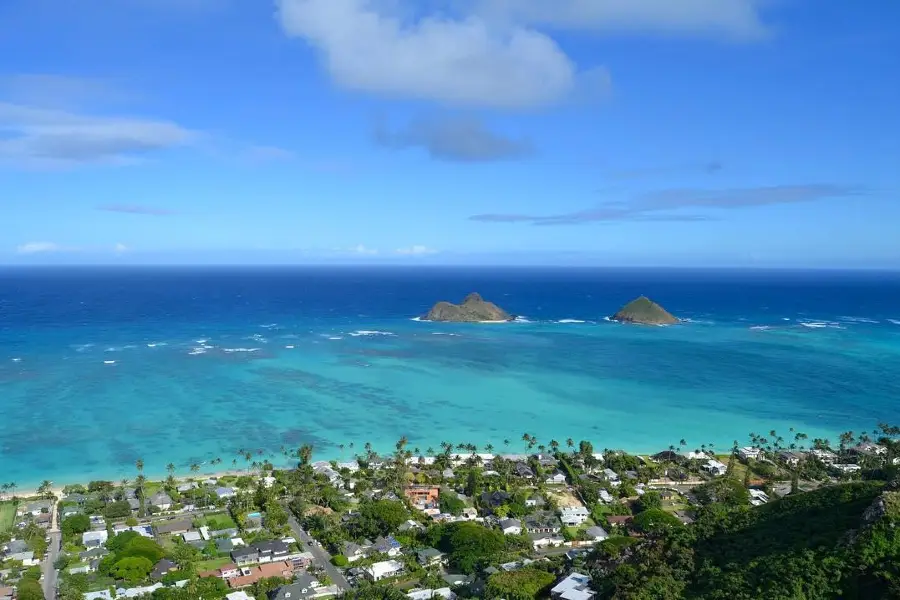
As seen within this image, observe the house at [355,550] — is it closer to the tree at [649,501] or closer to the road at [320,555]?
the road at [320,555]

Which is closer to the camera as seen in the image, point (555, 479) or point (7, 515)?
point (7, 515)

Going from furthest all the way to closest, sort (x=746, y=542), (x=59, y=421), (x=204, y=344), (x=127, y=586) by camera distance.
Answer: (x=204, y=344) → (x=59, y=421) → (x=127, y=586) → (x=746, y=542)

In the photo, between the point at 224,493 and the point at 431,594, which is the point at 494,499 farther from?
the point at 224,493

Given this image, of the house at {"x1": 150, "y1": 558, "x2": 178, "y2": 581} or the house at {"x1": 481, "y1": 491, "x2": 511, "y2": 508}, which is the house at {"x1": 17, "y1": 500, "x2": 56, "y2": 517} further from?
the house at {"x1": 481, "y1": 491, "x2": 511, "y2": 508}

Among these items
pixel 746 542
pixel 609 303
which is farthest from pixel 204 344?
pixel 609 303

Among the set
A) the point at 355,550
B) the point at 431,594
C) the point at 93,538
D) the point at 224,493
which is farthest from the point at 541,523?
the point at 93,538

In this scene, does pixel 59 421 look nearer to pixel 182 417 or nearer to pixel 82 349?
pixel 182 417

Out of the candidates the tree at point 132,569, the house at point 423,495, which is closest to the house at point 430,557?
the house at point 423,495
